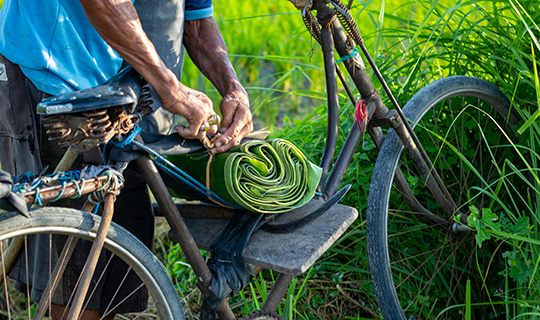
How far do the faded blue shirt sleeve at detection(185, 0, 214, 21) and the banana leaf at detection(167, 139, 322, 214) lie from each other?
1.53 feet

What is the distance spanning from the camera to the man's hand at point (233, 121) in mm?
1222

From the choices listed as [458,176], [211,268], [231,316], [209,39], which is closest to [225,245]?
[211,268]

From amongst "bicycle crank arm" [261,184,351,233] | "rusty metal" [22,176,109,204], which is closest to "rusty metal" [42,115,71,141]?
"rusty metal" [22,176,109,204]

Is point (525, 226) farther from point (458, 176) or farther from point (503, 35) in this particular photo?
point (503, 35)

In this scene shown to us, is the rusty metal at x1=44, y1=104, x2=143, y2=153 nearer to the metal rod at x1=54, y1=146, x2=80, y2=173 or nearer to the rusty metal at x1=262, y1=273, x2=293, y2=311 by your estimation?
the metal rod at x1=54, y1=146, x2=80, y2=173

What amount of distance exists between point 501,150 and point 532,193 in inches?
7.9

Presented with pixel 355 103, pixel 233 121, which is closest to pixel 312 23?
pixel 355 103

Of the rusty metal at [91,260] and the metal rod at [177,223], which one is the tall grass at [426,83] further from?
the rusty metal at [91,260]

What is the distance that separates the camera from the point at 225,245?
1260 mm

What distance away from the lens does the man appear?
1032 millimetres

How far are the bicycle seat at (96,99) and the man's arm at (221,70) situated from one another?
12.4 inches

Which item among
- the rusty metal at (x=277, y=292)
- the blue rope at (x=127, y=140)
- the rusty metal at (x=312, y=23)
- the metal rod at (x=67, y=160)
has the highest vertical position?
the rusty metal at (x=312, y=23)

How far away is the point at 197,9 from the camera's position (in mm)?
1457

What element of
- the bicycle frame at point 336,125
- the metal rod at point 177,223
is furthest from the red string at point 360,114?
the metal rod at point 177,223
